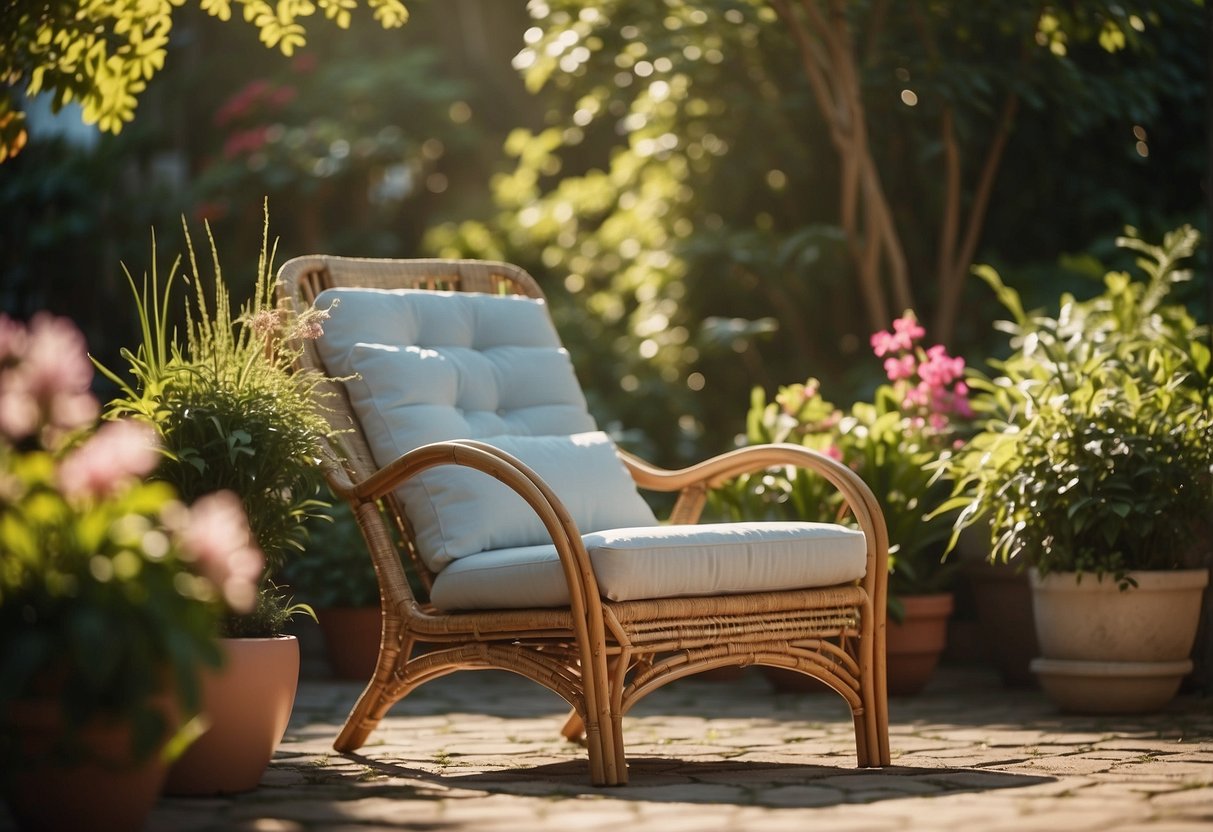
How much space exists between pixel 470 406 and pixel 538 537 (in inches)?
16.1

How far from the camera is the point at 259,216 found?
8570 millimetres

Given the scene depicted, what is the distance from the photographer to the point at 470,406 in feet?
11.0

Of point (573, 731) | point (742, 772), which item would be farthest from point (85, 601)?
point (573, 731)

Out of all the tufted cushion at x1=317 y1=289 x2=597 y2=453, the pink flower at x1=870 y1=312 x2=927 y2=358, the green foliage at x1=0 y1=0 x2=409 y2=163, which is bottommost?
the tufted cushion at x1=317 y1=289 x2=597 y2=453

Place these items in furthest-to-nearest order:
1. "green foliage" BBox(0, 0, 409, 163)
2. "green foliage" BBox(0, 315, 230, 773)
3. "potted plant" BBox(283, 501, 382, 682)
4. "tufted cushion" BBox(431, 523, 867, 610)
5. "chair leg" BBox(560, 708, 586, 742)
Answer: "potted plant" BBox(283, 501, 382, 682) < "chair leg" BBox(560, 708, 586, 742) < "green foliage" BBox(0, 0, 409, 163) < "tufted cushion" BBox(431, 523, 867, 610) < "green foliage" BBox(0, 315, 230, 773)

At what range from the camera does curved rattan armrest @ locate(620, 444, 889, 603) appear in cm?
296

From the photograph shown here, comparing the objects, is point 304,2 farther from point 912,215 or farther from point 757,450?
point 912,215

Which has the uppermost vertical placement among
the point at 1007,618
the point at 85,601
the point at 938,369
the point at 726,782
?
the point at 938,369

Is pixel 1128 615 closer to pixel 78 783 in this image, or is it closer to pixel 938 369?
pixel 938 369

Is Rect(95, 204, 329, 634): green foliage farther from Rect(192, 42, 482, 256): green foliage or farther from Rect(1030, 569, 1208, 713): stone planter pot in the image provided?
Rect(192, 42, 482, 256): green foliage

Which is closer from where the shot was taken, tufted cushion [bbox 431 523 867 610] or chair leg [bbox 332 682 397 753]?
tufted cushion [bbox 431 523 867 610]

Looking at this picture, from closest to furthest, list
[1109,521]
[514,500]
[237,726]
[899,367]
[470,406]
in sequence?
[237,726], [514,500], [470,406], [1109,521], [899,367]

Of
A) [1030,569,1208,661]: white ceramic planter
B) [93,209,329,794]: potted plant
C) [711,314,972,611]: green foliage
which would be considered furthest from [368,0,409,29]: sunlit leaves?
[1030,569,1208,661]: white ceramic planter

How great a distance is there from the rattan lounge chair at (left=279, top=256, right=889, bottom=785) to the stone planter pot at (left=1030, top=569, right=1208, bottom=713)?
3.14ft
